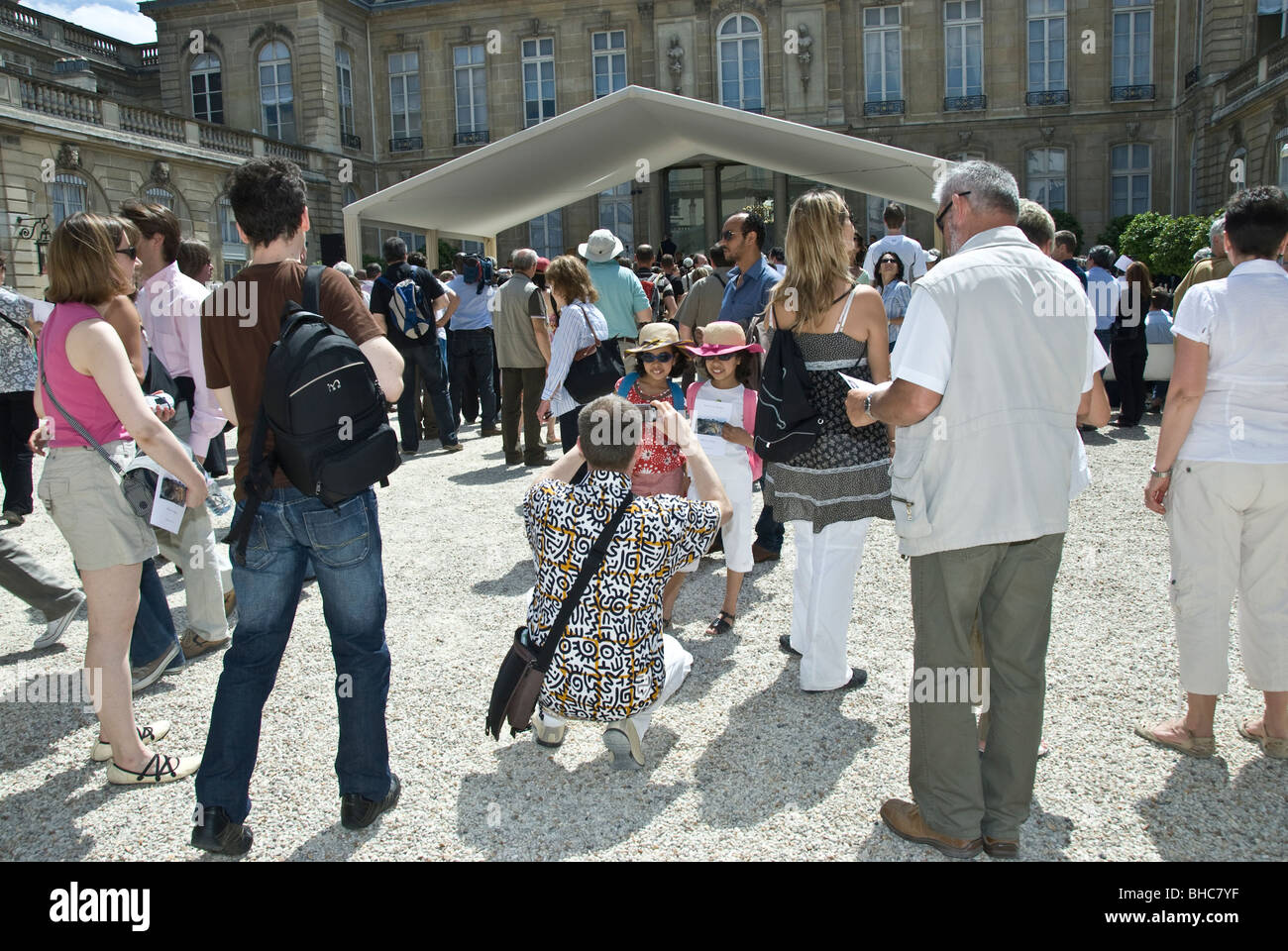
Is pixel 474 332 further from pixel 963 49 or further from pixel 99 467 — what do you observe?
pixel 963 49

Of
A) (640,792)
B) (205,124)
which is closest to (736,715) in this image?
(640,792)

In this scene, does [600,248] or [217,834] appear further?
[600,248]

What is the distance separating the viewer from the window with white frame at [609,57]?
29625 mm

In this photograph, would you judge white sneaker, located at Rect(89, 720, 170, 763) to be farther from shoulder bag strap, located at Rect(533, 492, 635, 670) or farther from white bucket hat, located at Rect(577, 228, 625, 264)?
white bucket hat, located at Rect(577, 228, 625, 264)

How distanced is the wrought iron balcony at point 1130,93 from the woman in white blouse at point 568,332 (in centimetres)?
2597

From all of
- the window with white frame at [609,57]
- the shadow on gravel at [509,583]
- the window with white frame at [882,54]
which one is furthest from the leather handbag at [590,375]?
the window with white frame at [609,57]

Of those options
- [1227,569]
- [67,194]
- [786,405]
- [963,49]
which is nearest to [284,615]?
[786,405]

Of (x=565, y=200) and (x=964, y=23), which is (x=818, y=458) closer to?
(x=565, y=200)

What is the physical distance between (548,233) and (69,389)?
94.8ft

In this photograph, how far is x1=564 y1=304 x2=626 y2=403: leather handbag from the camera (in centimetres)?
652

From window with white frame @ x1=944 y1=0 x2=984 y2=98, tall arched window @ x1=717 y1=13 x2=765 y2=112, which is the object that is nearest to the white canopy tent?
tall arched window @ x1=717 y1=13 x2=765 y2=112

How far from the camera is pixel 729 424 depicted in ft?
14.1

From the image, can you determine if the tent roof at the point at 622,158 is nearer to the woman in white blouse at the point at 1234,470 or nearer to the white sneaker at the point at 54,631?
the woman in white blouse at the point at 1234,470

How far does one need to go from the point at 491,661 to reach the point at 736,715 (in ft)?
3.98
